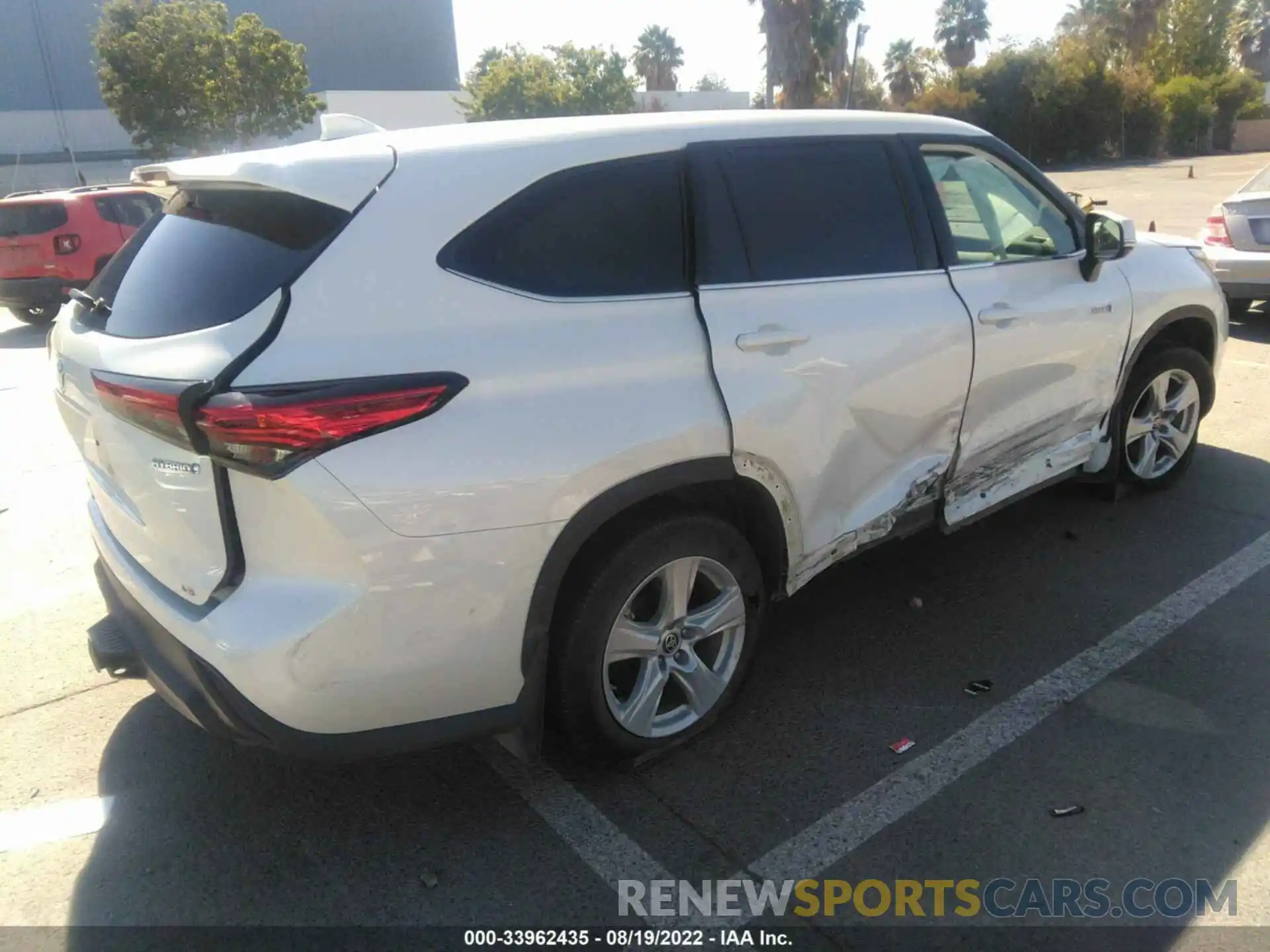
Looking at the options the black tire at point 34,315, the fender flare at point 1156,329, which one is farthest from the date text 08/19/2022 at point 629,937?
the black tire at point 34,315

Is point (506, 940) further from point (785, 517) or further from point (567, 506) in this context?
point (785, 517)

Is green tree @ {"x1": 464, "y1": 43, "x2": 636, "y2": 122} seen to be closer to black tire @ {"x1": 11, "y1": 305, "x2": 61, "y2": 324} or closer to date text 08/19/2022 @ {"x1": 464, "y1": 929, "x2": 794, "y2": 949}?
black tire @ {"x1": 11, "y1": 305, "x2": 61, "y2": 324}

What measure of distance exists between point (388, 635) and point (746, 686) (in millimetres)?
1584

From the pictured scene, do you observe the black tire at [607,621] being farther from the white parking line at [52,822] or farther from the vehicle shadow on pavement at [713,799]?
the white parking line at [52,822]

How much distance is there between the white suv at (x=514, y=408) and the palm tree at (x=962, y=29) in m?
64.9

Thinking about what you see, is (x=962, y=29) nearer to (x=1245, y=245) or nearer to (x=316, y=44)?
(x=316, y=44)

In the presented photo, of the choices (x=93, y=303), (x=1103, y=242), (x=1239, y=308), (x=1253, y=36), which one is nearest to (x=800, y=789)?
(x=93, y=303)

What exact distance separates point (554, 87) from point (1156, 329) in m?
40.0

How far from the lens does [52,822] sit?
293 centimetres

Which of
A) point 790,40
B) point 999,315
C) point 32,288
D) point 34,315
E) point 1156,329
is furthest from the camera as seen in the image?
point 790,40

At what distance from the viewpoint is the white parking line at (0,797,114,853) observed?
2867mm

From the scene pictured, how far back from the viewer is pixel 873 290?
3.38 m

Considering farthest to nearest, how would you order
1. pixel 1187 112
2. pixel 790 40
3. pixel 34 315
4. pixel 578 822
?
1. pixel 1187 112
2. pixel 790 40
3. pixel 34 315
4. pixel 578 822

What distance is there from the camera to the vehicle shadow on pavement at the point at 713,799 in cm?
261
